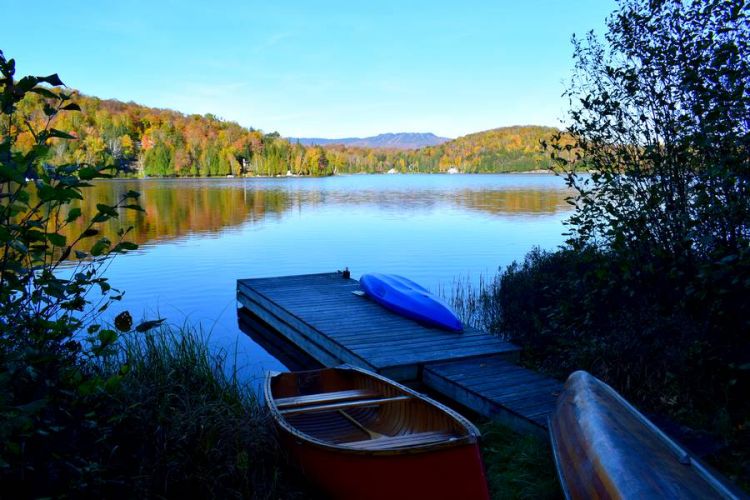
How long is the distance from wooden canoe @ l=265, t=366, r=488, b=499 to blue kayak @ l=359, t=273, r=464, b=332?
2.48 metres

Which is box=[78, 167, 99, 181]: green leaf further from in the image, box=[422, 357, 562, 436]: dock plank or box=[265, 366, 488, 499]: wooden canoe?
box=[422, 357, 562, 436]: dock plank

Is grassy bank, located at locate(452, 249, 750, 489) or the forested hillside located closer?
grassy bank, located at locate(452, 249, 750, 489)

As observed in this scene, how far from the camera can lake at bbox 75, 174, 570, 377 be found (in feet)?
42.4

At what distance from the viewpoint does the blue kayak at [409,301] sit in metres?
8.52

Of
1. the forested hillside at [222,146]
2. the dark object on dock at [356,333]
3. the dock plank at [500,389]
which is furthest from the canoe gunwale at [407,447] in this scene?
the forested hillside at [222,146]

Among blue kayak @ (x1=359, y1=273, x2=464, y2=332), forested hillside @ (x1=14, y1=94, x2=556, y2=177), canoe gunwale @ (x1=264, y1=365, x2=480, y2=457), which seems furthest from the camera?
forested hillside @ (x1=14, y1=94, x2=556, y2=177)

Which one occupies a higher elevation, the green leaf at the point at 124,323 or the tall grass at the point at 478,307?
the green leaf at the point at 124,323

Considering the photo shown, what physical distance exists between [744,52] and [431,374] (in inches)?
172

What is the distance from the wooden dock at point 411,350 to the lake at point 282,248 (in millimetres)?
914

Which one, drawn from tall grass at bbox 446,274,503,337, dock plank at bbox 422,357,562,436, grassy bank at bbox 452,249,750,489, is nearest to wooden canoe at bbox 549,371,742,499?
dock plank at bbox 422,357,562,436

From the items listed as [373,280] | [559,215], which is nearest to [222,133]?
[559,215]

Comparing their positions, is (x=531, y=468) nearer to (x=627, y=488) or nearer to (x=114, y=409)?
(x=627, y=488)

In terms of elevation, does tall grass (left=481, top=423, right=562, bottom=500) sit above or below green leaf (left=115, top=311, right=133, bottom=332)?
below

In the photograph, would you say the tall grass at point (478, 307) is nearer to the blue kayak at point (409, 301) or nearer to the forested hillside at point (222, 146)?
the blue kayak at point (409, 301)
